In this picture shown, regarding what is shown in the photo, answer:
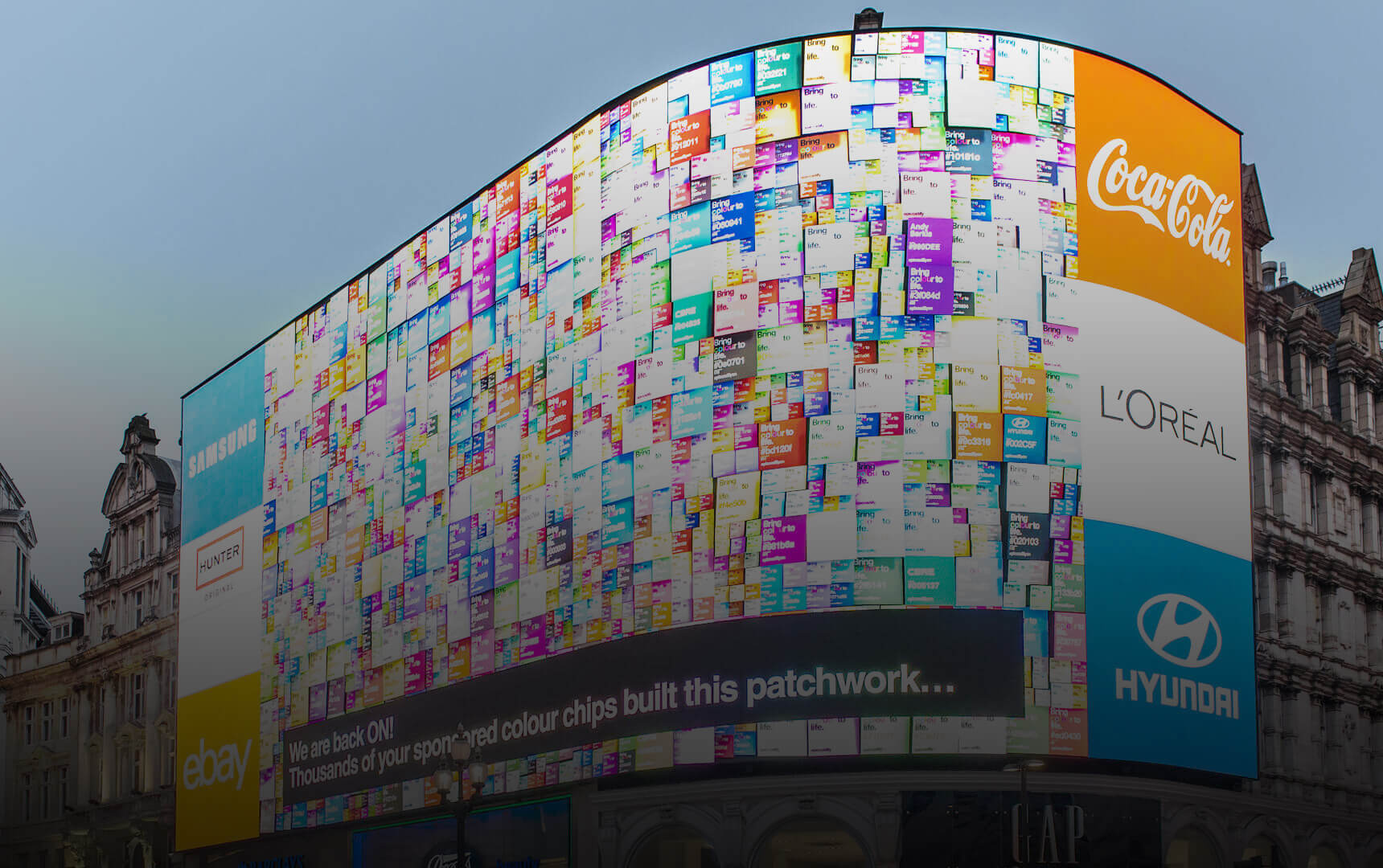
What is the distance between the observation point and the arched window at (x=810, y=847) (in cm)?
3322

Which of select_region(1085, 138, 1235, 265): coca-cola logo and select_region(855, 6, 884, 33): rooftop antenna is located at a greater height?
select_region(855, 6, 884, 33): rooftop antenna

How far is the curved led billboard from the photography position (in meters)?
34.2

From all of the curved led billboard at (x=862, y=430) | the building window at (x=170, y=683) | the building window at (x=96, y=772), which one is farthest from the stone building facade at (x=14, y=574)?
the curved led billboard at (x=862, y=430)

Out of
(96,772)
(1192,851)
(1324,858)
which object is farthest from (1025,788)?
(96,772)

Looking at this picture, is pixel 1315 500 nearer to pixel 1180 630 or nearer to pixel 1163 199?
pixel 1180 630

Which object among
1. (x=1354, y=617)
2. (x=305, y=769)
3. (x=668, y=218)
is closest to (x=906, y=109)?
(x=668, y=218)

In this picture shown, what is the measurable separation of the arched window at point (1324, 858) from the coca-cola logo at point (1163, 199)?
1479 cm

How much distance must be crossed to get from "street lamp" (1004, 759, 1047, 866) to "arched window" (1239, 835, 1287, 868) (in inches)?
269

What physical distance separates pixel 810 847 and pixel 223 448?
29687 mm

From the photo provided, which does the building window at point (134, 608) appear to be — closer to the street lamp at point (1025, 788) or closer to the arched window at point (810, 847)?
the arched window at point (810, 847)

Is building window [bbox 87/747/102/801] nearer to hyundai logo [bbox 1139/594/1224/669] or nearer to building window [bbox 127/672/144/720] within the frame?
building window [bbox 127/672/144/720]

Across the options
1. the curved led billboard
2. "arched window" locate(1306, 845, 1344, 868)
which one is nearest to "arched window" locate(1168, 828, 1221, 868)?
the curved led billboard

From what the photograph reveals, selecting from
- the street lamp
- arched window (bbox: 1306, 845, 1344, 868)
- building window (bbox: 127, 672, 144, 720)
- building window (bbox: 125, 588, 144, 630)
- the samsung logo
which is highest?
the samsung logo

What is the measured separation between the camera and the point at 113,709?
6388 cm
